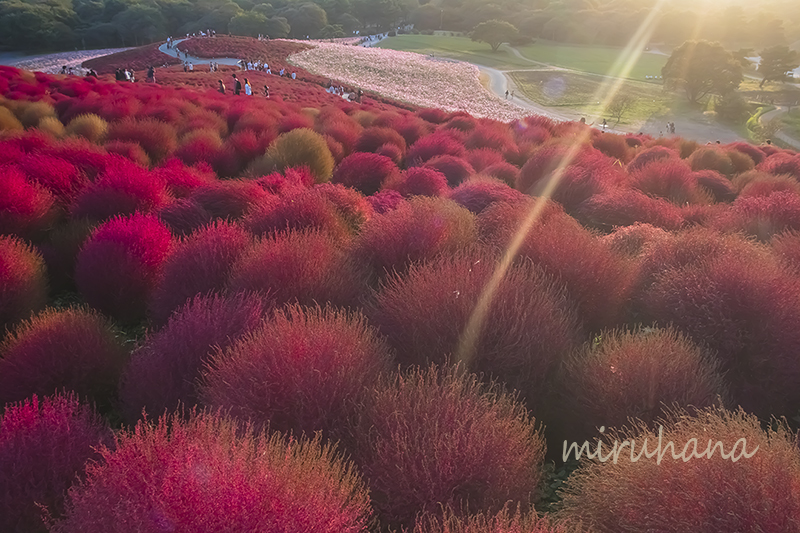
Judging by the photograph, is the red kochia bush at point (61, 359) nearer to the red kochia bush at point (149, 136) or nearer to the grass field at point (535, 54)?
the red kochia bush at point (149, 136)

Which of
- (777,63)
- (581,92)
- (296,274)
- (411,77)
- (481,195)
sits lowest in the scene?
(296,274)

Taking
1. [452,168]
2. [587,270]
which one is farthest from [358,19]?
[587,270]

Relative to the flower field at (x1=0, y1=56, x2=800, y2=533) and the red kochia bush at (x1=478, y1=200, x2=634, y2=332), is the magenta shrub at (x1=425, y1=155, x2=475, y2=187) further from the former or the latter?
the red kochia bush at (x1=478, y1=200, x2=634, y2=332)

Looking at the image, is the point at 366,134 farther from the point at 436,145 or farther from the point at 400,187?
the point at 400,187

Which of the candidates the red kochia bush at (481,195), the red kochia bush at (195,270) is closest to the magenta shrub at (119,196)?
the red kochia bush at (195,270)

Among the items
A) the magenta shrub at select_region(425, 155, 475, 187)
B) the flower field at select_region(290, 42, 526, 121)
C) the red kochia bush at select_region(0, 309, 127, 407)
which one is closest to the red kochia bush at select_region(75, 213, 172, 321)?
the red kochia bush at select_region(0, 309, 127, 407)

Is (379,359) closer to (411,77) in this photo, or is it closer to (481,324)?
(481,324)
